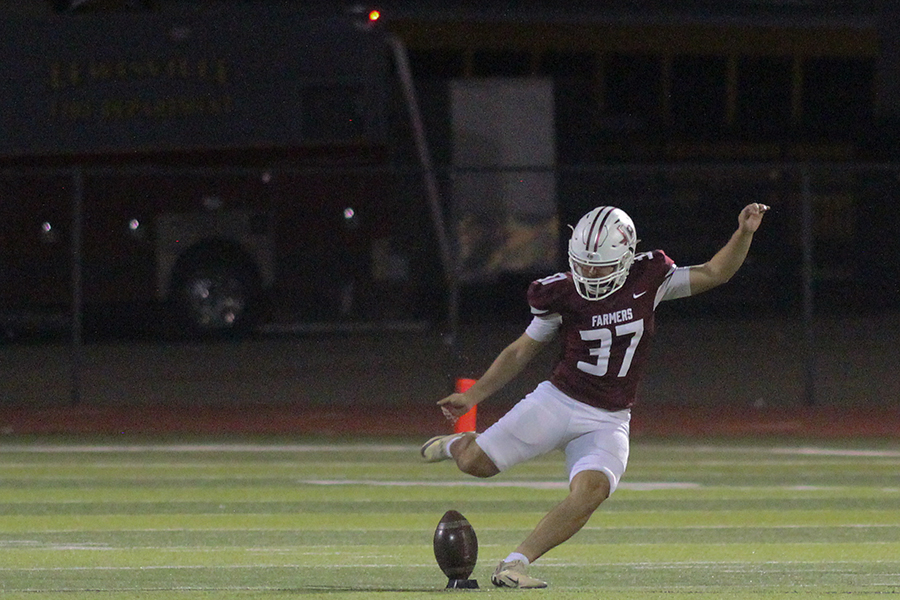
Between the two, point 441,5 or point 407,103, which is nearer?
point 407,103

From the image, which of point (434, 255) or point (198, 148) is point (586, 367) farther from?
point (434, 255)

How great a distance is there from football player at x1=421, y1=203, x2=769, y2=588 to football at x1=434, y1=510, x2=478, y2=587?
0.16 m

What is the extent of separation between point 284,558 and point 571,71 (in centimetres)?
2646

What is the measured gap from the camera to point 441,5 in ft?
109

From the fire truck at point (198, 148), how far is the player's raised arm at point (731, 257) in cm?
1446

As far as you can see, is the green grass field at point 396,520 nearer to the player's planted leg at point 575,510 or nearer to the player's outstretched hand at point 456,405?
the player's planted leg at point 575,510

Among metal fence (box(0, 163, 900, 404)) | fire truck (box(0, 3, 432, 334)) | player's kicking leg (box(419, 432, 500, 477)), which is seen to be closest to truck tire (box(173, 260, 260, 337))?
fire truck (box(0, 3, 432, 334))

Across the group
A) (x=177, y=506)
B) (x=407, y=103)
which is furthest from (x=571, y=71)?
(x=177, y=506)

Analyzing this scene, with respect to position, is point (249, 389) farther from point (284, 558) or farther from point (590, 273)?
point (590, 273)

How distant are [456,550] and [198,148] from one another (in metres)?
15.1

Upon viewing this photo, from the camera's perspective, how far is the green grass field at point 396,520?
25.6ft

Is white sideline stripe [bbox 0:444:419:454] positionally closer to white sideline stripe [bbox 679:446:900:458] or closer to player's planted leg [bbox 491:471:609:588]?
white sideline stripe [bbox 679:446:900:458]

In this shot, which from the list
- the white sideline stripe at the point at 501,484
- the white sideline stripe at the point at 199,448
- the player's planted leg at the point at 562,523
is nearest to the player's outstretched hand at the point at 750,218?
the player's planted leg at the point at 562,523

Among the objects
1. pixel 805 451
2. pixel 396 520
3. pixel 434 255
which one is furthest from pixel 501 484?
pixel 434 255
